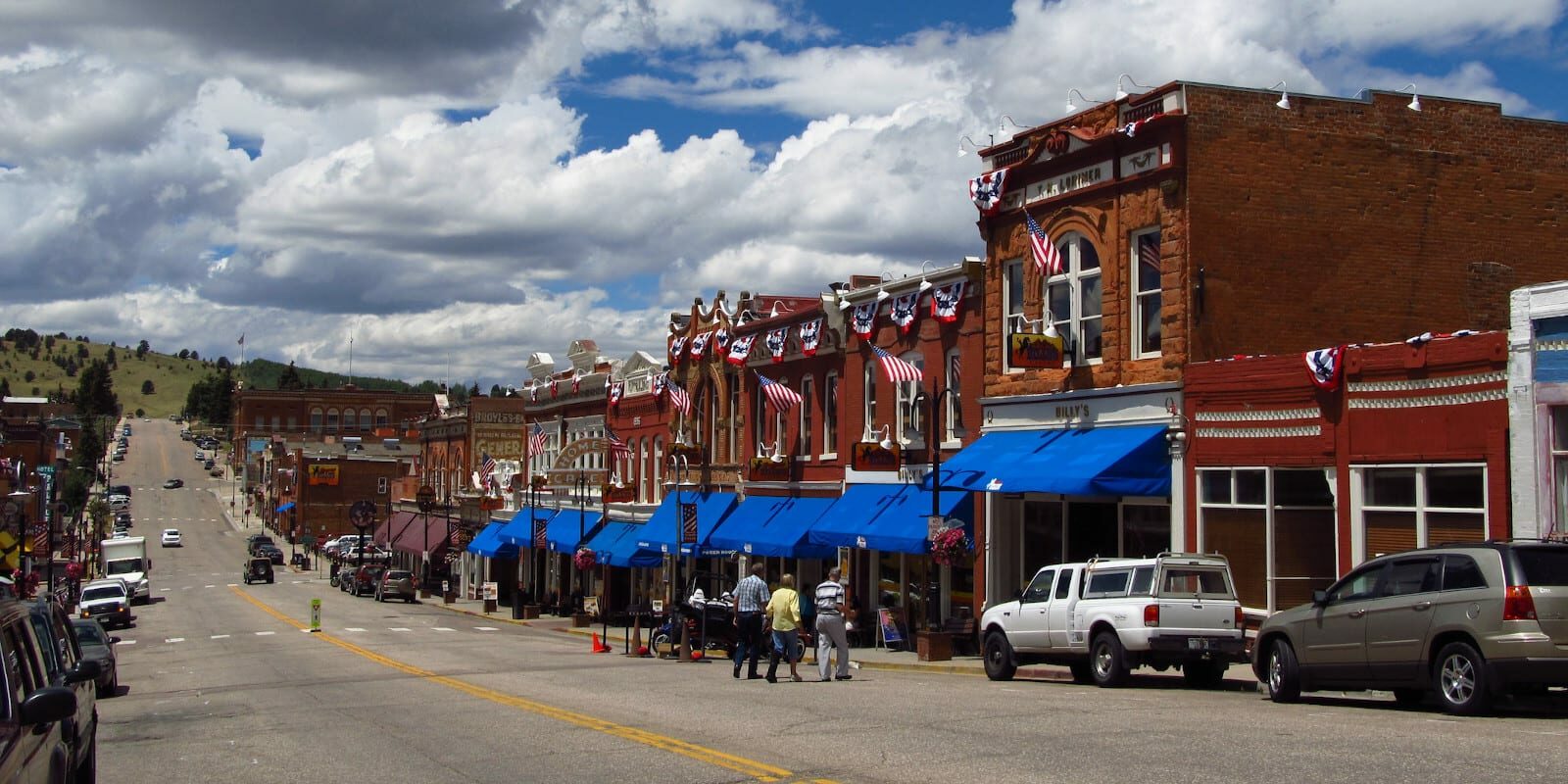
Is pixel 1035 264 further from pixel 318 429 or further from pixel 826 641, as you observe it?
pixel 318 429

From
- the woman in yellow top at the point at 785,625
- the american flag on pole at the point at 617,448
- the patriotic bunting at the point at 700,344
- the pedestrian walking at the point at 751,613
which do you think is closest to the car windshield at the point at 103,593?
the american flag on pole at the point at 617,448

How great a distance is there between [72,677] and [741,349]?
31.9 m

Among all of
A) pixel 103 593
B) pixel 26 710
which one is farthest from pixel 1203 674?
pixel 103 593

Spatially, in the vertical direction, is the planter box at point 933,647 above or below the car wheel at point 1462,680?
below

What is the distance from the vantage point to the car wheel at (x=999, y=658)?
2162cm

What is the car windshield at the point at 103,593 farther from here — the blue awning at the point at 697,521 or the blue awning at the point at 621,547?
the blue awning at the point at 697,521

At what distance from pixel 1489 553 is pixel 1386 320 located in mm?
13313

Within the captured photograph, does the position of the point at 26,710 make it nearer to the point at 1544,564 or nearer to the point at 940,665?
the point at 1544,564

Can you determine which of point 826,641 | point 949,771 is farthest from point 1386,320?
point 949,771

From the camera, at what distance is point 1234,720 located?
14094mm

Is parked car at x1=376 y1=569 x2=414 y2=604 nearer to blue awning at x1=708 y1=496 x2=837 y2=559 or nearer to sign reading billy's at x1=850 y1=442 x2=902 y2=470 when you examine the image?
blue awning at x1=708 y1=496 x2=837 y2=559

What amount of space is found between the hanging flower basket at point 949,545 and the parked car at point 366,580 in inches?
2037

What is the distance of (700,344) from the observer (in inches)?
1806

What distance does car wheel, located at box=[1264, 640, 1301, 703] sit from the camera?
1622cm
